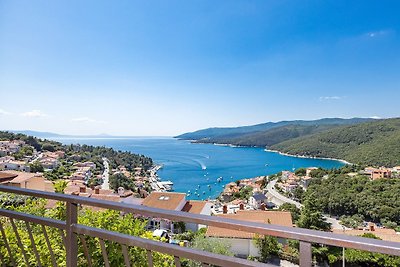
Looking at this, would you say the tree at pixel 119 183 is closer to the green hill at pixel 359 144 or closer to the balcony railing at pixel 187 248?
the balcony railing at pixel 187 248

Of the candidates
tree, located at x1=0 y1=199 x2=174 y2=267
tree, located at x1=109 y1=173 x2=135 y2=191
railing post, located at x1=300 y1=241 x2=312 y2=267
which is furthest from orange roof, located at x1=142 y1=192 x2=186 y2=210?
railing post, located at x1=300 y1=241 x2=312 y2=267

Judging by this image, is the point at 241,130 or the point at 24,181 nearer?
the point at 24,181

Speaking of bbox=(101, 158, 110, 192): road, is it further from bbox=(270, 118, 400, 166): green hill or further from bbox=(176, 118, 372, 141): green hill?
bbox=(176, 118, 372, 141): green hill

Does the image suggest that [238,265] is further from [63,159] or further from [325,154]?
[325,154]

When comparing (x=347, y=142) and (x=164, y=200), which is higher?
(x=347, y=142)

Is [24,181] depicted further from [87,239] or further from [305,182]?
[305,182]

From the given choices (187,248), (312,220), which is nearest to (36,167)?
(312,220)
